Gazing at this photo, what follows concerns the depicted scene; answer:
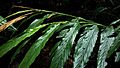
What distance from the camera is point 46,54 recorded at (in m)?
1.91

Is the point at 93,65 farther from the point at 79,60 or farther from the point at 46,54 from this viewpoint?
the point at 79,60

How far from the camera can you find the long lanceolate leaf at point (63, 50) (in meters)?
0.67

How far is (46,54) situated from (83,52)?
1232 mm

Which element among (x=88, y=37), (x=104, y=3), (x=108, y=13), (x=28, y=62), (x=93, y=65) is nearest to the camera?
(x=28, y=62)

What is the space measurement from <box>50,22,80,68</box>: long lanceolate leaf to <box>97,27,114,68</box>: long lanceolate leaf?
0.31ft

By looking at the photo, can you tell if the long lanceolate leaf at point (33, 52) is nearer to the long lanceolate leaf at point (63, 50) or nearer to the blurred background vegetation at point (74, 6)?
the long lanceolate leaf at point (63, 50)

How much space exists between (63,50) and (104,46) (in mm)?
134

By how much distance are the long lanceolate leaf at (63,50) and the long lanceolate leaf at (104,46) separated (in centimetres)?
9

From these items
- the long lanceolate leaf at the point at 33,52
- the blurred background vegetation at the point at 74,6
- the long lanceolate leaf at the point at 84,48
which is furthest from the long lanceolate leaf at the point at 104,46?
the blurred background vegetation at the point at 74,6

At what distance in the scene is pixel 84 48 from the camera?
707 millimetres

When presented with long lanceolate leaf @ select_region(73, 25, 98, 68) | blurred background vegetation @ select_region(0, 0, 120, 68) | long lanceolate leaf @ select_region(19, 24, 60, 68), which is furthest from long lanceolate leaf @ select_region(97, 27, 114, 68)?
blurred background vegetation @ select_region(0, 0, 120, 68)

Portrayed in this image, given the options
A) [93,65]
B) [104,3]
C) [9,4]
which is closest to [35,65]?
[93,65]

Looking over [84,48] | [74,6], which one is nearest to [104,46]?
[84,48]

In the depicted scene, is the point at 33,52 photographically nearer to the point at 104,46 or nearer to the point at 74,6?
the point at 104,46
